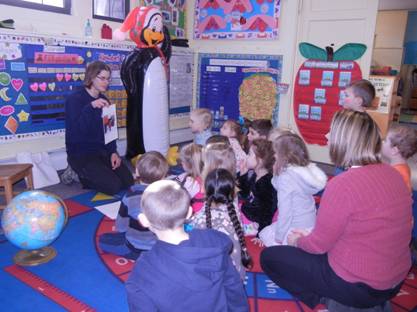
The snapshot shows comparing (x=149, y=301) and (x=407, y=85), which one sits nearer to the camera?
(x=149, y=301)

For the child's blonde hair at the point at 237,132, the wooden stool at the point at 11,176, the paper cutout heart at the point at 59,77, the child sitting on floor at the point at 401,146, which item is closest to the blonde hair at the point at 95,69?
the paper cutout heart at the point at 59,77

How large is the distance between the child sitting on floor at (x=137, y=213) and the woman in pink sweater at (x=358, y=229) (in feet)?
2.90

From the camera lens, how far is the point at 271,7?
4.88m

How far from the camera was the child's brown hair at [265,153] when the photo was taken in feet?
8.48

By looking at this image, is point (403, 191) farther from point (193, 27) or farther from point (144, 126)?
point (193, 27)

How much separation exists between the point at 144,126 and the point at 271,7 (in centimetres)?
232

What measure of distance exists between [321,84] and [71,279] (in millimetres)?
3744

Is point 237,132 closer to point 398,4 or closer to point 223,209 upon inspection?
point 223,209

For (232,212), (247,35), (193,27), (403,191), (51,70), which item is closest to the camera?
(403,191)

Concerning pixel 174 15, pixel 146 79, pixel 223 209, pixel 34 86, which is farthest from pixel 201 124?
pixel 174 15

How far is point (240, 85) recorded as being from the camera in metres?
5.32

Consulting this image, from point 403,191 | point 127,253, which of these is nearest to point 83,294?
point 127,253

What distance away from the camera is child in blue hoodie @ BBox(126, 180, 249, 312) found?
114 centimetres

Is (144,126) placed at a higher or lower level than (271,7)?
lower
